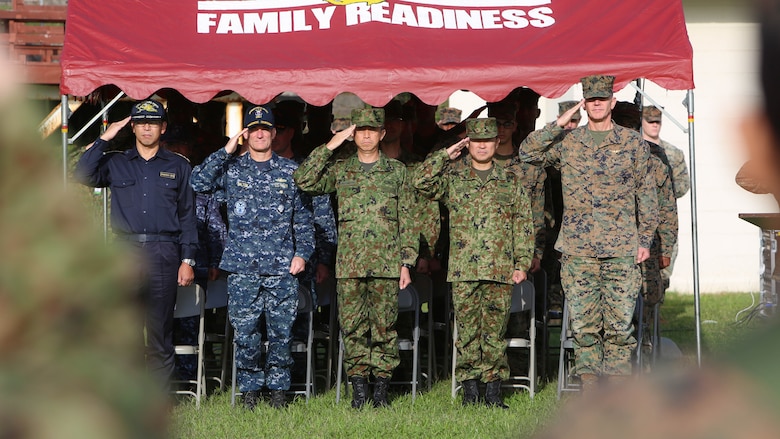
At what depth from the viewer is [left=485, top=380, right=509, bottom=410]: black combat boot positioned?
720 centimetres

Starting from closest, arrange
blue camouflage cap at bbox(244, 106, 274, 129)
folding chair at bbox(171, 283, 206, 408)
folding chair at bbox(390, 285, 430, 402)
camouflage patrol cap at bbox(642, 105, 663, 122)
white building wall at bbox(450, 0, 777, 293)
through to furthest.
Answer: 1. blue camouflage cap at bbox(244, 106, 274, 129)
2. folding chair at bbox(171, 283, 206, 408)
3. folding chair at bbox(390, 285, 430, 402)
4. camouflage patrol cap at bbox(642, 105, 663, 122)
5. white building wall at bbox(450, 0, 777, 293)

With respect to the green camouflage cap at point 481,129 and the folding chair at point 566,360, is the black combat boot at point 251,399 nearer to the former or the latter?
the folding chair at point 566,360

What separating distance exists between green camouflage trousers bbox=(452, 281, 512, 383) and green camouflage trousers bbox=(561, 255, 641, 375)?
438 millimetres

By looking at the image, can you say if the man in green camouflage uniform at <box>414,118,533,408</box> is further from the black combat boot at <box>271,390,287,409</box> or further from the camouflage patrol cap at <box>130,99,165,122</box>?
the camouflage patrol cap at <box>130,99,165,122</box>

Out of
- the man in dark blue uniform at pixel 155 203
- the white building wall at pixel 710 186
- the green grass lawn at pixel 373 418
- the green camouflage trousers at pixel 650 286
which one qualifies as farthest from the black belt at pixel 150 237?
the white building wall at pixel 710 186

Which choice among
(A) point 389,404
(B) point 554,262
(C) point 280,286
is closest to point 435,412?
(A) point 389,404

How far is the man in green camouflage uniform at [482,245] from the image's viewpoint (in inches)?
279

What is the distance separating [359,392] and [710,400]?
6837 millimetres

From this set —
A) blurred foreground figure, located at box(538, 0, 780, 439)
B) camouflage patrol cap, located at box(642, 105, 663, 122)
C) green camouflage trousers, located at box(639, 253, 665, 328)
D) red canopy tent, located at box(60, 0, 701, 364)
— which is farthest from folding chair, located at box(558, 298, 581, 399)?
blurred foreground figure, located at box(538, 0, 780, 439)

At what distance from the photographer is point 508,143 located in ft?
26.6

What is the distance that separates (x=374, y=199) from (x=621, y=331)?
174 centimetres

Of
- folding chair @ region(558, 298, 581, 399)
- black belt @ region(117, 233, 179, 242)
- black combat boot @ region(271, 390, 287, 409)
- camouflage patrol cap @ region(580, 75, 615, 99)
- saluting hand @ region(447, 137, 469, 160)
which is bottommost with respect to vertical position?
black combat boot @ region(271, 390, 287, 409)

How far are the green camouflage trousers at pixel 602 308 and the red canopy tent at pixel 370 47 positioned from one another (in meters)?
0.46

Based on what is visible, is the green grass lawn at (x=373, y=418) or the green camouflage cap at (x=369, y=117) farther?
the green camouflage cap at (x=369, y=117)
